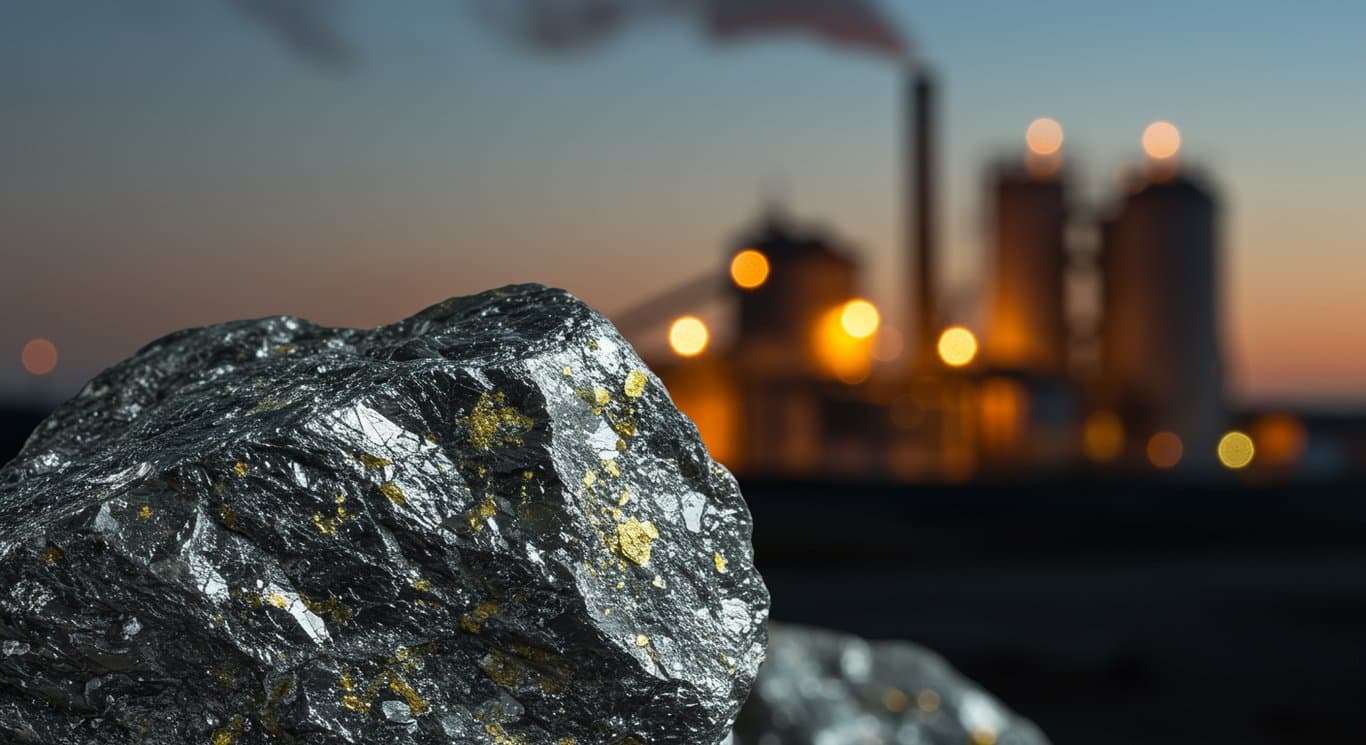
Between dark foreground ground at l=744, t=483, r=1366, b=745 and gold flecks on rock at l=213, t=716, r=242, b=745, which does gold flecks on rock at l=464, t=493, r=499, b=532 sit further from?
dark foreground ground at l=744, t=483, r=1366, b=745

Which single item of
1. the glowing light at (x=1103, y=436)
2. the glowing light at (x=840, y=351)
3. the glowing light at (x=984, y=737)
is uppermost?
the glowing light at (x=840, y=351)

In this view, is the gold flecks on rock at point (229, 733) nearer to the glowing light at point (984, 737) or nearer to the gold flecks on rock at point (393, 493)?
the gold flecks on rock at point (393, 493)

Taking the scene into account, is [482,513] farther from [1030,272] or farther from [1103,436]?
[1103,436]

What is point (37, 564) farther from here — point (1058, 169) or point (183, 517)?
point (1058, 169)

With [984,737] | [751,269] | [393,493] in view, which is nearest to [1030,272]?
[751,269]

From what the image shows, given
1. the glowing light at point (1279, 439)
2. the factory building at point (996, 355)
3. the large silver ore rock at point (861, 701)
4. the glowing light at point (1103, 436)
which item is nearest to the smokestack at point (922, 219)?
the factory building at point (996, 355)

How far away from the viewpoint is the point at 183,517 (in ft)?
7.20

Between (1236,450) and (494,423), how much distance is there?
3817 cm

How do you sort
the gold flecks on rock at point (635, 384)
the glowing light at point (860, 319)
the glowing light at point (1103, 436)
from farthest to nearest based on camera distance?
the glowing light at point (1103, 436)
the glowing light at point (860, 319)
the gold flecks on rock at point (635, 384)

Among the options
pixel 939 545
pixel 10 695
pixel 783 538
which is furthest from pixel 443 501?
pixel 939 545

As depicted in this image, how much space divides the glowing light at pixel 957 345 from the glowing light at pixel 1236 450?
9224mm

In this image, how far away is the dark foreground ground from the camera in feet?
37.0

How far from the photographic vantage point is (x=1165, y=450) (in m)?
34.4

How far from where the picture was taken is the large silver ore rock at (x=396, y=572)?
2176 millimetres
